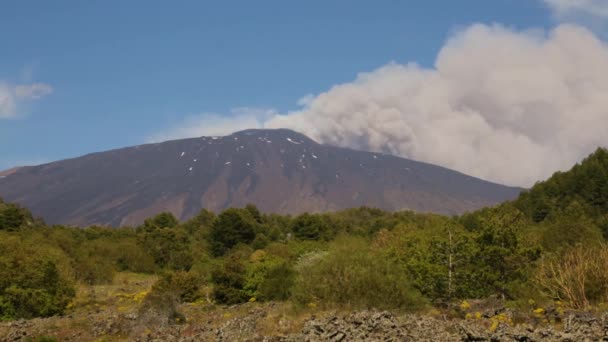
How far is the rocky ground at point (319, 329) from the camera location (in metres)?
12.1

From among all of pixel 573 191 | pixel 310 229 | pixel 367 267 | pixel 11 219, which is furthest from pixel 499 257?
pixel 11 219

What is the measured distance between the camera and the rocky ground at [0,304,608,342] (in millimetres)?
12062

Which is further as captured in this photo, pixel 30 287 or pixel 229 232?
pixel 229 232

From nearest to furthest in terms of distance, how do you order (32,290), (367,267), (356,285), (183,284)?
(356,285), (367,267), (32,290), (183,284)

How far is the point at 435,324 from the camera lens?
1406 centimetres

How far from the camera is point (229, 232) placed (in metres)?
76.9

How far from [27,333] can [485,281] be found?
22987 mm

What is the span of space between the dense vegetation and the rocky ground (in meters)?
2.35

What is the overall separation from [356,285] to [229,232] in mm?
57966

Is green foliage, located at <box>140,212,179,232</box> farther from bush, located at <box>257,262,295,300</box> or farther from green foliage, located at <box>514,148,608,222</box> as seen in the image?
bush, located at <box>257,262,295,300</box>

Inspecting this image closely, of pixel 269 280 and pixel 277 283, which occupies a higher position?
pixel 269 280

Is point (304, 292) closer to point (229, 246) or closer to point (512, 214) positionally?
point (512, 214)

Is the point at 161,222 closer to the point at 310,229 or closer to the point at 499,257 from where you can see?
the point at 310,229

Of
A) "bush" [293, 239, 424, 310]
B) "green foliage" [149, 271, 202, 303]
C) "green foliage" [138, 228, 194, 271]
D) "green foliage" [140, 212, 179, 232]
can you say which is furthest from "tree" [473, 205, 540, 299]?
"green foliage" [140, 212, 179, 232]
